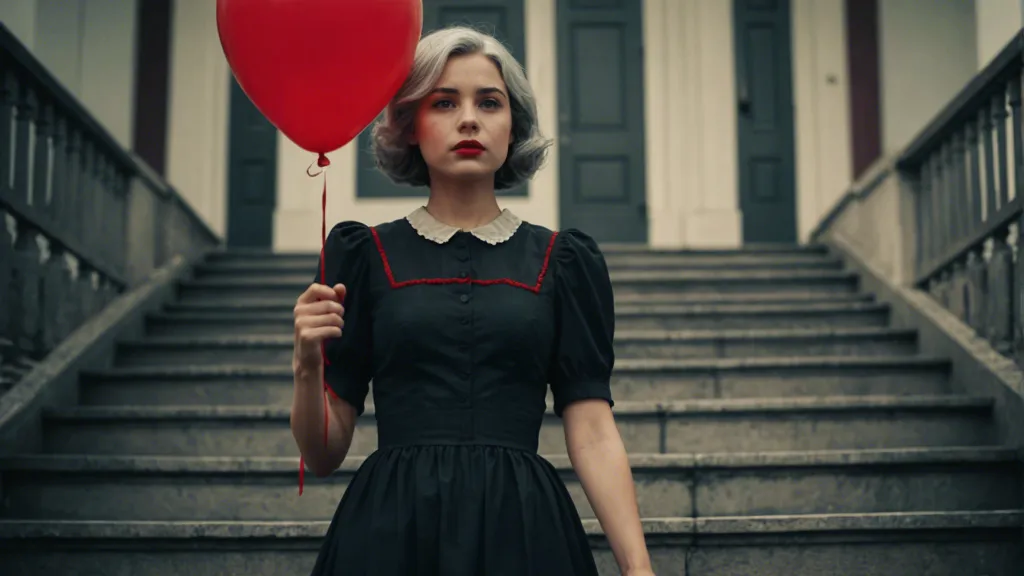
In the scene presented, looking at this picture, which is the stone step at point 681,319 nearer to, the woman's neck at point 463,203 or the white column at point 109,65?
the white column at point 109,65

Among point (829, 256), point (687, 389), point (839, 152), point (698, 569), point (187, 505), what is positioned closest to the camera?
point (698, 569)

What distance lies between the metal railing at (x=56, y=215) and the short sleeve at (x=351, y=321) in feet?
8.64

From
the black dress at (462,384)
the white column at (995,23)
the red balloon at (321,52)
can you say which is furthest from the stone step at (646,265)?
the red balloon at (321,52)

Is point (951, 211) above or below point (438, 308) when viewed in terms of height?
above

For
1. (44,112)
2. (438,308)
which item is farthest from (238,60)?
(44,112)

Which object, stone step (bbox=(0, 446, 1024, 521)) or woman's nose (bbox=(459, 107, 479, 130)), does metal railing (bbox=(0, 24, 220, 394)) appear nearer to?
stone step (bbox=(0, 446, 1024, 521))

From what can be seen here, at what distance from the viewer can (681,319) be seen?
5605mm

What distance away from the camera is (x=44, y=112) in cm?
479

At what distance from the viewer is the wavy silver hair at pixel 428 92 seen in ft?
6.36

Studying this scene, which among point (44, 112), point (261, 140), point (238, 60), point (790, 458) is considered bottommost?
point (790, 458)

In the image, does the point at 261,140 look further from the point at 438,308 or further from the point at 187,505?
the point at 438,308

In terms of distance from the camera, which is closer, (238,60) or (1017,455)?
(238,60)

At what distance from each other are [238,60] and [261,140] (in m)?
6.78

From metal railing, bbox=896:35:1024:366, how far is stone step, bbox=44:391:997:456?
0.34 m
